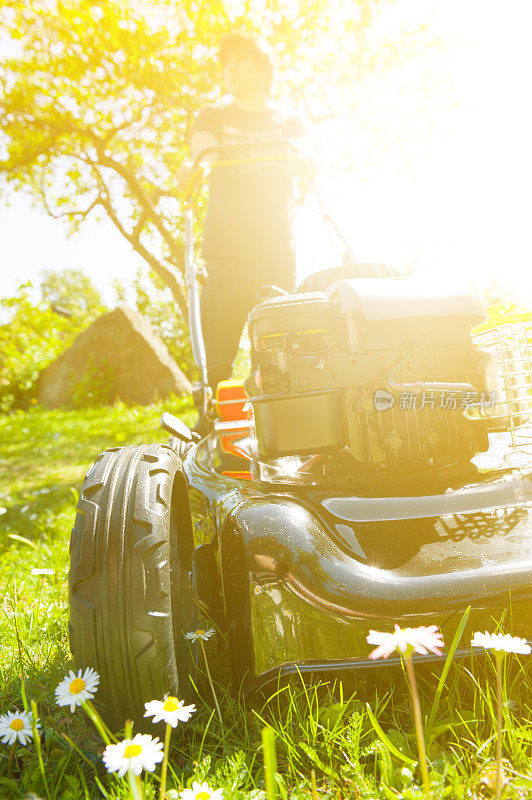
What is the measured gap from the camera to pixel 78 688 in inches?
44.0

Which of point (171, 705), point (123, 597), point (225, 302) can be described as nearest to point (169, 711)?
point (171, 705)

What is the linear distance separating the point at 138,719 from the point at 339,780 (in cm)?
40

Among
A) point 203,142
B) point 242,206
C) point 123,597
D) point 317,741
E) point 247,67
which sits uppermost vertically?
point 247,67

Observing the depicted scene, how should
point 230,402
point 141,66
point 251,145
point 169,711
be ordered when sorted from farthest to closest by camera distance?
point 141,66
point 230,402
point 251,145
point 169,711

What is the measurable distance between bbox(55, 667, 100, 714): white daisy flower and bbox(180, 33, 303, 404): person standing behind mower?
1.87 metres

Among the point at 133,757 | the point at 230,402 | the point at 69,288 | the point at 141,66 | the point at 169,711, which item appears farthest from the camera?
the point at 69,288

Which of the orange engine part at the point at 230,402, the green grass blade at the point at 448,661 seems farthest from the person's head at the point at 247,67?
the green grass blade at the point at 448,661

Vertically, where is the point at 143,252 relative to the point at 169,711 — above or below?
above

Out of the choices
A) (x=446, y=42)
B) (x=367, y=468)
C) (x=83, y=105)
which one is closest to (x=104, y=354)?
(x=83, y=105)

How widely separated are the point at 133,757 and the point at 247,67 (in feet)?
9.17

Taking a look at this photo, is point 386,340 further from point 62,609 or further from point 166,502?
point 62,609

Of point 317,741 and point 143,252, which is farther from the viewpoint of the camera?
point 143,252

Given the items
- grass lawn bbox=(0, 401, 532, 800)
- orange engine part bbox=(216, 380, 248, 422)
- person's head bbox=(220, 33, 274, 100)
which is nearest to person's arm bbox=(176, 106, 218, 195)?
person's head bbox=(220, 33, 274, 100)

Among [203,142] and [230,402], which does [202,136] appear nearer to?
[203,142]
